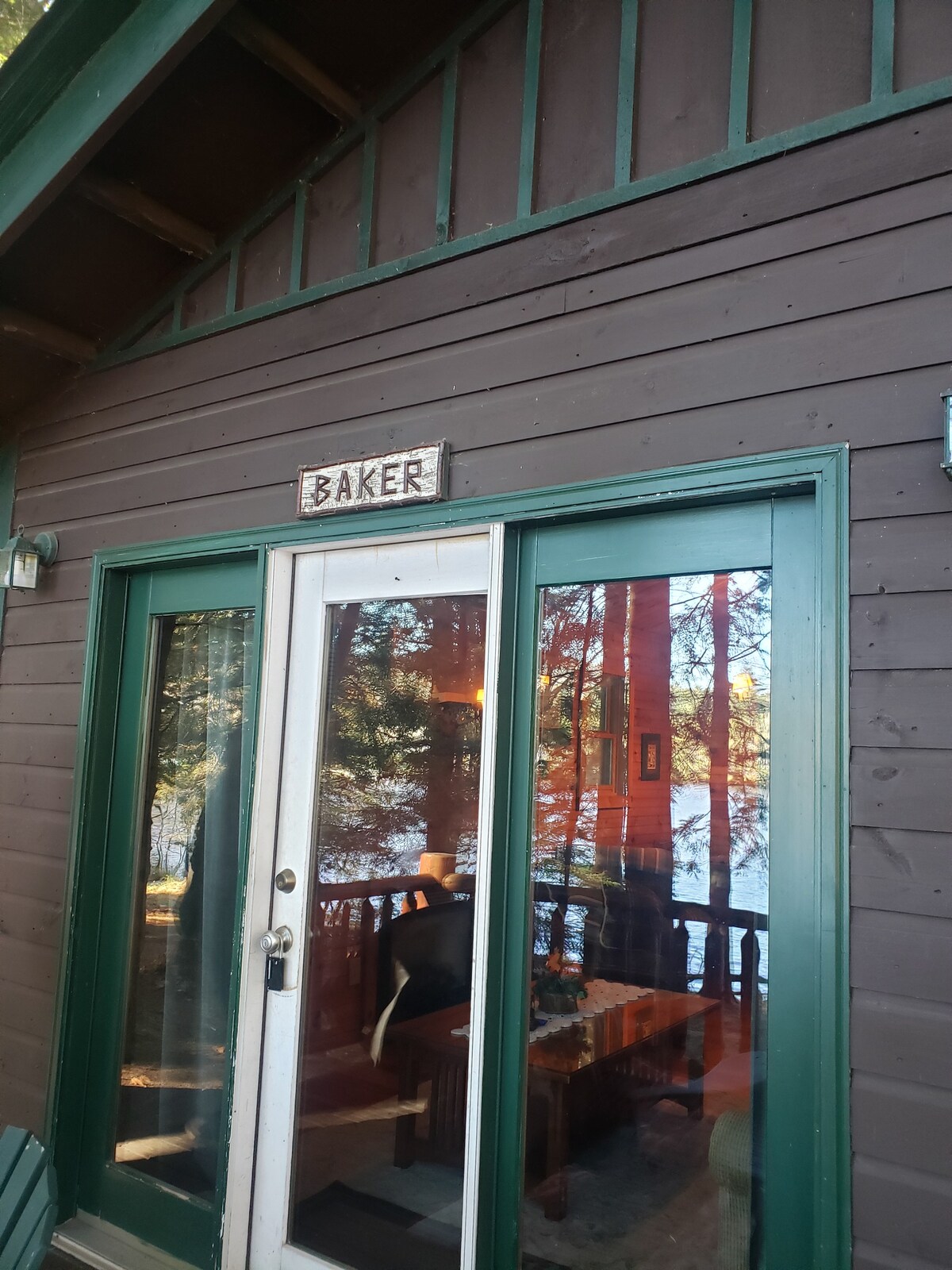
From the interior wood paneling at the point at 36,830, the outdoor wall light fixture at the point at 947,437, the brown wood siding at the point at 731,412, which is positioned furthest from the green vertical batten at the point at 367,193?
the interior wood paneling at the point at 36,830

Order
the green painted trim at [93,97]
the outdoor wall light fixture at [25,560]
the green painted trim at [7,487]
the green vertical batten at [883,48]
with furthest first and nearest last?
the green painted trim at [7,487]
the outdoor wall light fixture at [25,560]
the green painted trim at [93,97]
the green vertical batten at [883,48]

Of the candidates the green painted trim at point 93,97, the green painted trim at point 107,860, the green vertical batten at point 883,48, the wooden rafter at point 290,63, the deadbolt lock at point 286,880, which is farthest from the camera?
the green painted trim at point 107,860

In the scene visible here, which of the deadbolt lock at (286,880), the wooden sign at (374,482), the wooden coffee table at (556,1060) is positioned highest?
the wooden sign at (374,482)

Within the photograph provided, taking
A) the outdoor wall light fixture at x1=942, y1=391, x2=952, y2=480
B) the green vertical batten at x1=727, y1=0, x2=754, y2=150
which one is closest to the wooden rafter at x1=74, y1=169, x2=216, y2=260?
the green vertical batten at x1=727, y1=0, x2=754, y2=150

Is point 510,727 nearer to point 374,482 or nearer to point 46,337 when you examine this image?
point 374,482

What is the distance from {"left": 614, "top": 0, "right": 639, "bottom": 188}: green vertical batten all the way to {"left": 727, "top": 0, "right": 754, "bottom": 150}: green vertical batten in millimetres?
246

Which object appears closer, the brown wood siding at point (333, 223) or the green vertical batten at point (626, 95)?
the green vertical batten at point (626, 95)

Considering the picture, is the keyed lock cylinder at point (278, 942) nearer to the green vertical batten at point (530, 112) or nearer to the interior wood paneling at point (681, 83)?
the green vertical batten at point (530, 112)

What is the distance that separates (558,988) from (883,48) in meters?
2.04

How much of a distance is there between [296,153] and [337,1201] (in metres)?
2.91

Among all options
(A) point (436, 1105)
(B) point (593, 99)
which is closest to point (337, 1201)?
(A) point (436, 1105)

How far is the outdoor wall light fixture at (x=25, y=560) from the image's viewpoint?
11.3 ft

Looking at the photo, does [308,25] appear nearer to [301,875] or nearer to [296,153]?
[296,153]

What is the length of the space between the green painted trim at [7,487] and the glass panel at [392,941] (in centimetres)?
171
